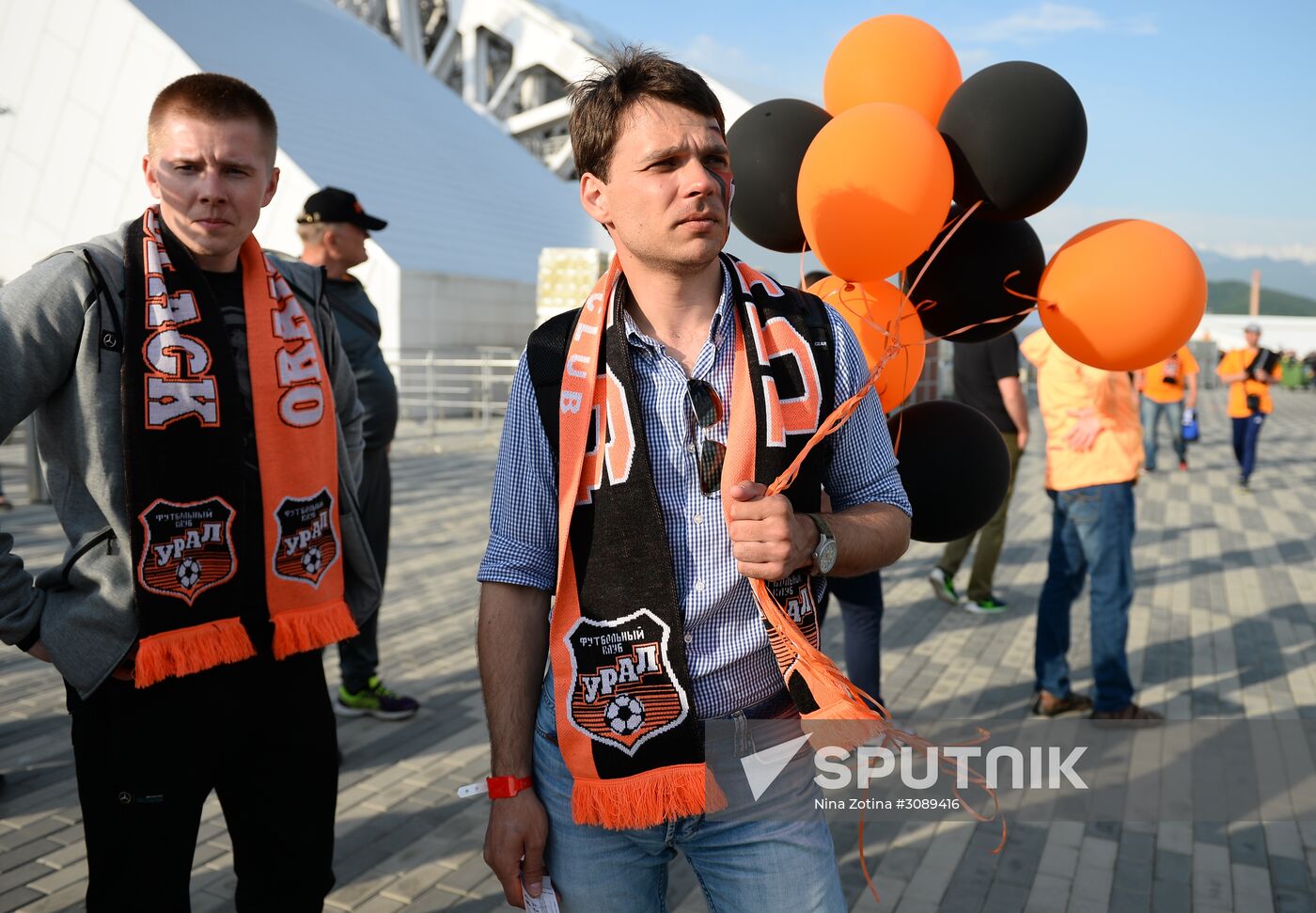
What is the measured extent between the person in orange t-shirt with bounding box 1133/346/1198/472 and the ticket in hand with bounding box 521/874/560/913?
10.7 metres

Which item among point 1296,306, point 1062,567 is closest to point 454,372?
point 1062,567

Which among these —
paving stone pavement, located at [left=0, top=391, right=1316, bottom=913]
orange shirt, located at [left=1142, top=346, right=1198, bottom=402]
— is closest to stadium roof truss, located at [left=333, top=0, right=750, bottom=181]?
orange shirt, located at [left=1142, top=346, right=1198, bottom=402]

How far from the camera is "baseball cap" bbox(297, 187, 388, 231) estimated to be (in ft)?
13.6

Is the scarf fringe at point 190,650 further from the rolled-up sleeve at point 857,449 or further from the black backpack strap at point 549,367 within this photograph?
the rolled-up sleeve at point 857,449

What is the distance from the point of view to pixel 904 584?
286 inches

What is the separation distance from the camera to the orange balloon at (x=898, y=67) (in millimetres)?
2533

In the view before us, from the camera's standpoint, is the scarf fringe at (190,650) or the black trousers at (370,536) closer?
the scarf fringe at (190,650)

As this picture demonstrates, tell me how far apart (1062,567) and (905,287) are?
2.60 meters

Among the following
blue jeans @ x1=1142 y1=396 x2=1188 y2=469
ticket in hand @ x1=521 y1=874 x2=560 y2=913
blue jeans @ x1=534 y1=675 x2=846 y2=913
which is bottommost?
blue jeans @ x1=1142 y1=396 x2=1188 y2=469

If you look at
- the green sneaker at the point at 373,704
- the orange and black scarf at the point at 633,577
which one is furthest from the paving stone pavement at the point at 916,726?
the orange and black scarf at the point at 633,577

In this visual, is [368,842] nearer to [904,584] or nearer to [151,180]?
[151,180]

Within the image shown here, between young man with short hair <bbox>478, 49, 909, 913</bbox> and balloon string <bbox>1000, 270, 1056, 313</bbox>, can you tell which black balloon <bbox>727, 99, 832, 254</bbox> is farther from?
young man with short hair <bbox>478, 49, 909, 913</bbox>

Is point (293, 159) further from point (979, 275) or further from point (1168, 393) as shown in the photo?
point (979, 275)

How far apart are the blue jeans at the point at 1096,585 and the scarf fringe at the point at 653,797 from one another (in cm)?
333
